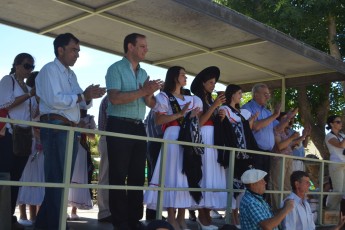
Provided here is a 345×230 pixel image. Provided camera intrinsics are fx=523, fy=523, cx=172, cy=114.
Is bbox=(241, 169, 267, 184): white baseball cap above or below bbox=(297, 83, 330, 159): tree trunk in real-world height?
below

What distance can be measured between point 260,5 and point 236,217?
9076 millimetres

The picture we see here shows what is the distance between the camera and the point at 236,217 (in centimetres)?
662

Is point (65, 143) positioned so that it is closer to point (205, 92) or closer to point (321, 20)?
point (205, 92)

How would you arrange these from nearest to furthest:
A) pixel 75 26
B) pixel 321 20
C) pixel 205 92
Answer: pixel 205 92 < pixel 75 26 < pixel 321 20

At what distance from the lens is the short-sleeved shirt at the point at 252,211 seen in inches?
210

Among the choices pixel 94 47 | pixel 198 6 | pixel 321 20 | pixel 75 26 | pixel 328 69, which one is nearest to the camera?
pixel 198 6

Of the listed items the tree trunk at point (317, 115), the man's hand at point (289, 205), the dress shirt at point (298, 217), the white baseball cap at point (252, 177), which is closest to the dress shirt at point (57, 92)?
the white baseball cap at point (252, 177)

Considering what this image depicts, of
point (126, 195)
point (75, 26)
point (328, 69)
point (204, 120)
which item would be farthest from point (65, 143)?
point (328, 69)

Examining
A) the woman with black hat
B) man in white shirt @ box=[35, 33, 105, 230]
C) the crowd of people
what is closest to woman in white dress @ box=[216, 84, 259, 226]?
the crowd of people

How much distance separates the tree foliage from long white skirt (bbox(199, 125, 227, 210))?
655 cm

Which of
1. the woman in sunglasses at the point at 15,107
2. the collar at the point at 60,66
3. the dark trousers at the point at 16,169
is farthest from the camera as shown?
the dark trousers at the point at 16,169

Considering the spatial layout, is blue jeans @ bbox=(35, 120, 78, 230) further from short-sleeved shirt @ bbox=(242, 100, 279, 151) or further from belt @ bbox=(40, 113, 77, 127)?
short-sleeved shirt @ bbox=(242, 100, 279, 151)

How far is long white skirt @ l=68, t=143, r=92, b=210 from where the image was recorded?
21.0 feet

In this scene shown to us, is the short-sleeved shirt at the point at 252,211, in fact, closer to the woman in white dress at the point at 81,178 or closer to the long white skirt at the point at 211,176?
the long white skirt at the point at 211,176
